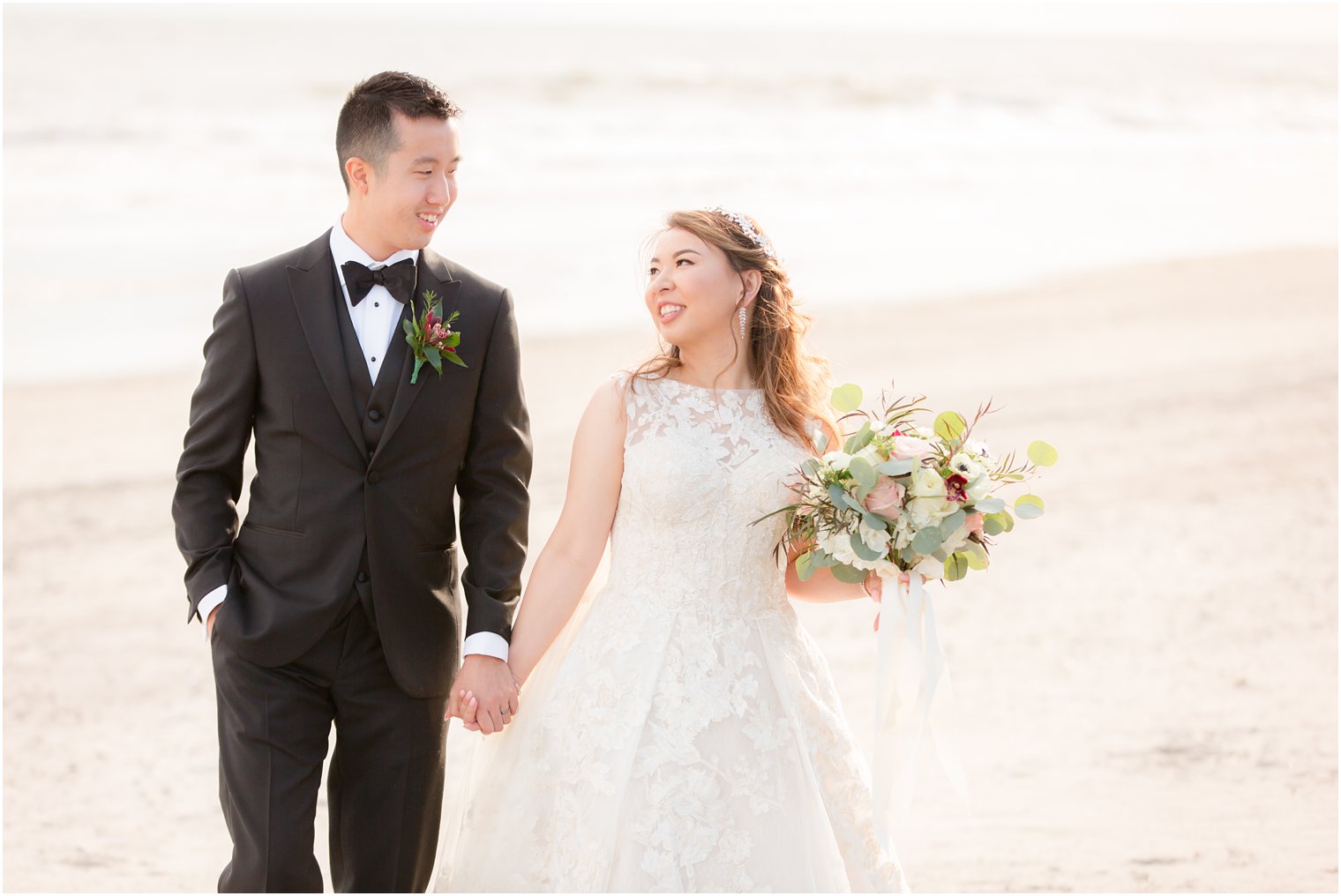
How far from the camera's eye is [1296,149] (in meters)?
31.0

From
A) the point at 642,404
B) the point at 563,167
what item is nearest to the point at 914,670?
the point at 642,404

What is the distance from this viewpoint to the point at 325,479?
342 centimetres

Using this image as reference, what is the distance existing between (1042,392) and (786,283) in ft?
29.4

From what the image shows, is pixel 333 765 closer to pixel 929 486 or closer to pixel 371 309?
pixel 371 309

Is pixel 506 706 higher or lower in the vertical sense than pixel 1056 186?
lower

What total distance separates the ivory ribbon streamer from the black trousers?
1.17 metres

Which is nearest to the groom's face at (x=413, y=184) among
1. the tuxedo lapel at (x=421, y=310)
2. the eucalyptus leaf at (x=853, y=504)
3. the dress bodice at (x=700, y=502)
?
the tuxedo lapel at (x=421, y=310)

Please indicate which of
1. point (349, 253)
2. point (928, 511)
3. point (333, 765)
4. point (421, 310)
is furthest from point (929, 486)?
point (333, 765)

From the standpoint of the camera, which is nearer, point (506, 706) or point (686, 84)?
point (506, 706)

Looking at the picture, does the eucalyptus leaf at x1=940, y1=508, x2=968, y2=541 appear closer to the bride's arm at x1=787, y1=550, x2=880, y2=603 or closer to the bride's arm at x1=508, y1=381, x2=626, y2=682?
the bride's arm at x1=787, y1=550, x2=880, y2=603

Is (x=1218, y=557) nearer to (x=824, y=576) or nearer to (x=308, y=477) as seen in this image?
(x=824, y=576)

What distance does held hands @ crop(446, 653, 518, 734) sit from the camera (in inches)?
141

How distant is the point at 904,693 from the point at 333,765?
59.9 inches

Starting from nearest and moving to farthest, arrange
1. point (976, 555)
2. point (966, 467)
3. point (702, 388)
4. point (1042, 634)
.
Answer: point (966, 467), point (976, 555), point (702, 388), point (1042, 634)
